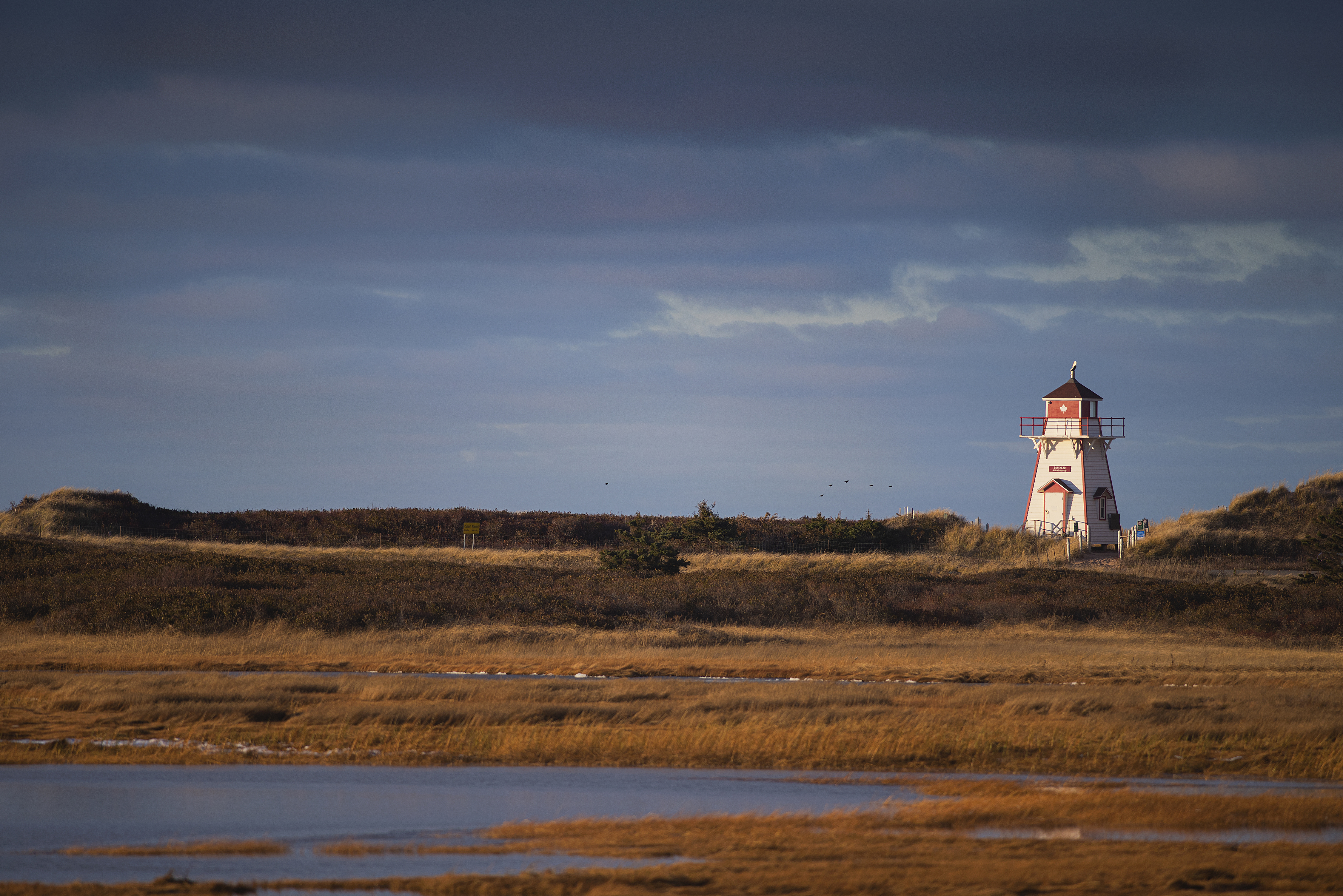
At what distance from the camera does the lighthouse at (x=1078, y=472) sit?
215 feet

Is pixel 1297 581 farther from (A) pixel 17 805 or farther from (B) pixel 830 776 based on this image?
(A) pixel 17 805

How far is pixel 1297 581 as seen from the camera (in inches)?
1679

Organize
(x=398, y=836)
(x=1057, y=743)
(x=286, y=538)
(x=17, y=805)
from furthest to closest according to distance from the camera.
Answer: (x=286, y=538)
(x=1057, y=743)
(x=17, y=805)
(x=398, y=836)

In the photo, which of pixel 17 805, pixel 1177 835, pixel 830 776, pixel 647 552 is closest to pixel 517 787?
pixel 830 776

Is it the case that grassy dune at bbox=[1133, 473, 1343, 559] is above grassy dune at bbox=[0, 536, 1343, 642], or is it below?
above

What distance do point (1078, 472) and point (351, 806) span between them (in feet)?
189

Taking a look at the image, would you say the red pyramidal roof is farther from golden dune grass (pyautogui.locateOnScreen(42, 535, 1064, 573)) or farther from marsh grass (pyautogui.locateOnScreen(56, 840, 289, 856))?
marsh grass (pyautogui.locateOnScreen(56, 840, 289, 856))

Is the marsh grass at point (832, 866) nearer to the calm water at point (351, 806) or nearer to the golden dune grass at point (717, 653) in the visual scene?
the calm water at point (351, 806)

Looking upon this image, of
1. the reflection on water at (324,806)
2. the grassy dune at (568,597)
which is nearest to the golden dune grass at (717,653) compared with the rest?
the grassy dune at (568,597)

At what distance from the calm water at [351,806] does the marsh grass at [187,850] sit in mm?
102

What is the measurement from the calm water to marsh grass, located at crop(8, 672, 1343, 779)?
919 millimetres

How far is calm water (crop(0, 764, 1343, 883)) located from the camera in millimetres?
11594

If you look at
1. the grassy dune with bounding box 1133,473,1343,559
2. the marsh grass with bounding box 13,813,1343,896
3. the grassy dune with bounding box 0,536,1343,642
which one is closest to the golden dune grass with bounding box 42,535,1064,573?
the grassy dune with bounding box 0,536,1343,642

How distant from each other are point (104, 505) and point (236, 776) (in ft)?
191
